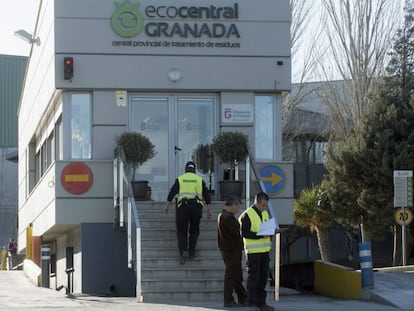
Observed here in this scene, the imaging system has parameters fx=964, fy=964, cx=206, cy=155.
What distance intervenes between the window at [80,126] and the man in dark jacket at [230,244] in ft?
22.0

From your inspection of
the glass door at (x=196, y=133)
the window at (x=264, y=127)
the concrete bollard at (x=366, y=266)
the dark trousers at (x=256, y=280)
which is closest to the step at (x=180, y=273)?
the concrete bollard at (x=366, y=266)

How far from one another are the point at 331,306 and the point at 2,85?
47455mm

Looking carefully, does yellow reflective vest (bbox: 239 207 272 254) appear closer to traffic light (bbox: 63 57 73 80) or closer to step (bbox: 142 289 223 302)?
step (bbox: 142 289 223 302)

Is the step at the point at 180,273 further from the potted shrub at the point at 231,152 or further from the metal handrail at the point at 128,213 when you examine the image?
the potted shrub at the point at 231,152

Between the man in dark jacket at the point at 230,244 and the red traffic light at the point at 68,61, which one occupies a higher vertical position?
the red traffic light at the point at 68,61

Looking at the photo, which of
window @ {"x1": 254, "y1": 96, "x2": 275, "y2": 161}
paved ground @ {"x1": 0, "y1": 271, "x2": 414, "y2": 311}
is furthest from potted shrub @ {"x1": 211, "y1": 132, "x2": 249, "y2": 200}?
paved ground @ {"x1": 0, "y1": 271, "x2": 414, "y2": 311}

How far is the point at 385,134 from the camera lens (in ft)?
87.6

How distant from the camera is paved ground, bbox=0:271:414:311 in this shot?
1452cm

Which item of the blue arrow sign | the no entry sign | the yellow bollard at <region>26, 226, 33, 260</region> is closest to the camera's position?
the no entry sign

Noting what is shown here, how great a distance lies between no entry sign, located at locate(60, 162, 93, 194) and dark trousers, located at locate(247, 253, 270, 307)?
22.0 feet

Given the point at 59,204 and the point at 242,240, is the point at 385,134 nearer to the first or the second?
the point at 59,204

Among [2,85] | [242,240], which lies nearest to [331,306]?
[242,240]

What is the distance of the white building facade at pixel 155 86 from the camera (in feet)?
65.8

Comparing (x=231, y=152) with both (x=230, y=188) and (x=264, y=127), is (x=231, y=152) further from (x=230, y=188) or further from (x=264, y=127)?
(x=264, y=127)
